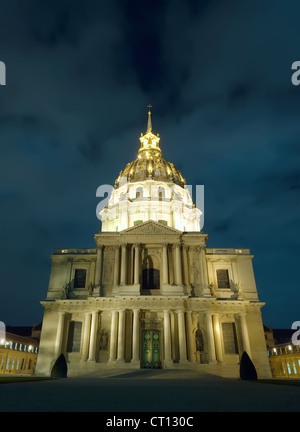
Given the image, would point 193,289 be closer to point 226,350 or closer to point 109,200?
point 226,350

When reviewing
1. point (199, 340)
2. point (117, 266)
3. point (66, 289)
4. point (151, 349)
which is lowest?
point (151, 349)

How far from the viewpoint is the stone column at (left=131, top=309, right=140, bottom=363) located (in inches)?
1109

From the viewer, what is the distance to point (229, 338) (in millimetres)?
32250

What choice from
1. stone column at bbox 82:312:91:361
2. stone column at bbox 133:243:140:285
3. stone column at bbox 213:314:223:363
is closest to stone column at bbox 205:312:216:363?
stone column at bbox 213:314:223:363

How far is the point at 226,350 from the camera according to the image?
3153 centimetres

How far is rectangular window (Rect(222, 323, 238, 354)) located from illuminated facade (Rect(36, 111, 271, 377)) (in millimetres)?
101

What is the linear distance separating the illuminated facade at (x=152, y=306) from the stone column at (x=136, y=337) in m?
0.09

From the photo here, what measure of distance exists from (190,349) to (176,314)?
3.53 metres

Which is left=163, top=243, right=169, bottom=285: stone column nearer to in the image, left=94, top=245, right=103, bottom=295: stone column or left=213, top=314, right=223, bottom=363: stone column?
left=213, top=314, right=223, bottom=363: stone column

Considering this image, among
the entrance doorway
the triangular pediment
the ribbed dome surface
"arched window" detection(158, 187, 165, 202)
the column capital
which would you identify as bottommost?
the entrance doorway

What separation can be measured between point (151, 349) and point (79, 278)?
1197 cm

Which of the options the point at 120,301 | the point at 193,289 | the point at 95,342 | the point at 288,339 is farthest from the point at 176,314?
the point at 288,339

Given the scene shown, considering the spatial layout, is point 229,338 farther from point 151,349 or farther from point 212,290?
point 151,349

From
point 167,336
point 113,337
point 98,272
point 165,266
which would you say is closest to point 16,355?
point 98,272
